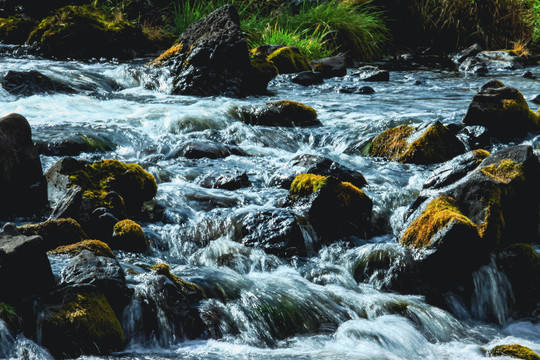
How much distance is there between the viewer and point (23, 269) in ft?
10.1

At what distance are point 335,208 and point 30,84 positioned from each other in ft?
18.5

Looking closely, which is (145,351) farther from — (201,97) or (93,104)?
(201,97)

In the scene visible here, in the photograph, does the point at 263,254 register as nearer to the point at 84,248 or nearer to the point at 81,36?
the point at 84,248

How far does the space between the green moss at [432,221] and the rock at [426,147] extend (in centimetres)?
183

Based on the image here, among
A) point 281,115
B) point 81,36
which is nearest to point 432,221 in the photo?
point 281,115

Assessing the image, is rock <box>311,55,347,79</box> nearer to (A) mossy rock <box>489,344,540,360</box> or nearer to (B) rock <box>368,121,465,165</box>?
(B) rock <box>368,121,465,165</box>

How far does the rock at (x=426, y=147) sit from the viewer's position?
626 centimetres

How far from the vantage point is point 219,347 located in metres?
3.18

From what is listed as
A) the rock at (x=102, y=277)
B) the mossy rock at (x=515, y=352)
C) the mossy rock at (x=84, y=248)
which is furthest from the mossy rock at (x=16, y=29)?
the mossy rock at (x=515, y=352)

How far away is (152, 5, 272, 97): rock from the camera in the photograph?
30.6ft

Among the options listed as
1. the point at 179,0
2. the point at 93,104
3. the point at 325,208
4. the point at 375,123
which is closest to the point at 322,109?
the point at 375,123

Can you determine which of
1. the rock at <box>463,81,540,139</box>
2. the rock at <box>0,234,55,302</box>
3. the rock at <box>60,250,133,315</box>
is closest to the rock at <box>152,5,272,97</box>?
the rock at <box>463,81,540,139</box>

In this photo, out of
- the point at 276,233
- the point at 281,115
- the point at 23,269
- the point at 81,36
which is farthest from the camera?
the point at 81,36

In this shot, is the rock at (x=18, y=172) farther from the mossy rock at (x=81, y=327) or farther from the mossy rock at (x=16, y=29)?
the mossy rock at (x=16, y=29)
